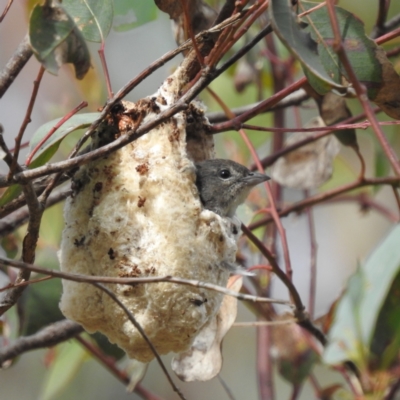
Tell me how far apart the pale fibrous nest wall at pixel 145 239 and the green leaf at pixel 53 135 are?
0.23m

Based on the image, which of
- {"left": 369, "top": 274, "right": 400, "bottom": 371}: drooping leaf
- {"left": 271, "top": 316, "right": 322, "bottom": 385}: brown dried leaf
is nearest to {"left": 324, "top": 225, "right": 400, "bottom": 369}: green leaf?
{"left": 369, "top": 274, "right": 400, "bottom": 371}: drooping leaf

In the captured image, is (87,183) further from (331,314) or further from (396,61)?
(396,61)

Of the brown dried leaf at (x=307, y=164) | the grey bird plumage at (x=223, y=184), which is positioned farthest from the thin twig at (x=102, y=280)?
the brown dried leaf at (x=307, y=164)

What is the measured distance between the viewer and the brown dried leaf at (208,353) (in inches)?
113

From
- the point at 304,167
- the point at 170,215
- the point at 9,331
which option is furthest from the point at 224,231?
the point at 9,331

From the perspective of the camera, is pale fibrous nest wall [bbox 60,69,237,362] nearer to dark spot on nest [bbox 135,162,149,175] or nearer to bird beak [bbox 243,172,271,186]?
dark spot on nest [bbox 135,162,149,175]

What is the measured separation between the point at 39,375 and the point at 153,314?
5757 mm

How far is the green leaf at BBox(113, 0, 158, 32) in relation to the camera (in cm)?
283

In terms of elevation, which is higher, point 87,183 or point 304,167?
point 87,183

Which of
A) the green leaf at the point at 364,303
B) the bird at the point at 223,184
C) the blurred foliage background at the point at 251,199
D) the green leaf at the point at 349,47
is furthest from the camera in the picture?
the blurred foliage background at the point at 251,199

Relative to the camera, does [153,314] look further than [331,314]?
No

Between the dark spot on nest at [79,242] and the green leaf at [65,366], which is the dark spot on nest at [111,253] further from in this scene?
the green leaf at [65,366]

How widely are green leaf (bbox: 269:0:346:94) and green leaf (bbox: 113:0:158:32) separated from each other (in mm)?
1169

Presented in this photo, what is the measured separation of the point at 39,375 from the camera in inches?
297
